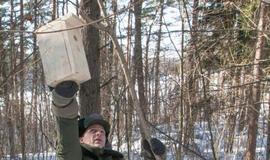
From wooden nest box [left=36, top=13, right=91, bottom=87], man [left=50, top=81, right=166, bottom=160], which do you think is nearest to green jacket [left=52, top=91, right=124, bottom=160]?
man [left=50, top=81, right=166, bottom=160]

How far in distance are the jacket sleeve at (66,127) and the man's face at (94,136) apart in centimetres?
39

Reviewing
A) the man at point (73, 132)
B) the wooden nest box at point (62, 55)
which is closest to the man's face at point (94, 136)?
the man at point (73, 132)

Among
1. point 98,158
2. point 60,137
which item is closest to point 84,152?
point 98,158

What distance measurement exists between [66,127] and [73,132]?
0.19ft

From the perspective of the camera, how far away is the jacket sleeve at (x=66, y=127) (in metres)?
1.55

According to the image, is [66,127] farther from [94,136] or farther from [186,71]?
[186,71]

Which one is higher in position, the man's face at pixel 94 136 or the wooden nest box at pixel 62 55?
the wooden nest box at pixel 62 55

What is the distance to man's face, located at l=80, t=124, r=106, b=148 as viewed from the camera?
2.15m

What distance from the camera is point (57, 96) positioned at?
152cm

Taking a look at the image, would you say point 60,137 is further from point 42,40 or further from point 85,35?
point 85,35

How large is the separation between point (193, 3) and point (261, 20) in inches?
54.8

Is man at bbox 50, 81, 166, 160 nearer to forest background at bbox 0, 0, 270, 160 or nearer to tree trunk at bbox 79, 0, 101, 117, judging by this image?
forest background at bbox 0, 0, 270, 160

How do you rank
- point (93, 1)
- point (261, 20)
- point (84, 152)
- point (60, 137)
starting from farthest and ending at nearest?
point (261, 20)
point (93, 1)
point (84, 152)
point (60, 137)

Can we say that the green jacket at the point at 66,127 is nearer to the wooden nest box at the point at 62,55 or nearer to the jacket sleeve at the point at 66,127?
the jacket sleeve at the point at 66,127
